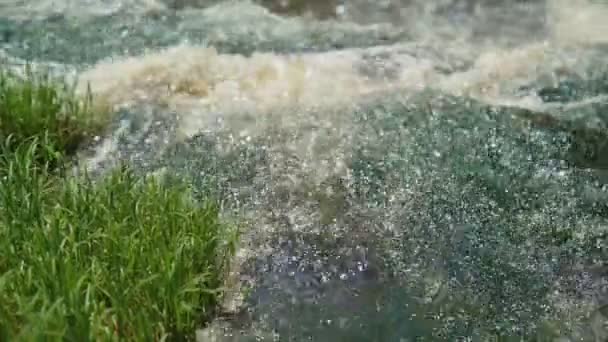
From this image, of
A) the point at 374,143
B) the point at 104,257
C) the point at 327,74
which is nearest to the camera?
the point at 104,257

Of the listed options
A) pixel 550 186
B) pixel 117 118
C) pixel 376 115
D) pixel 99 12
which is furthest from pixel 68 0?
pixel 550 186

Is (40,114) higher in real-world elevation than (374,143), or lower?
higher

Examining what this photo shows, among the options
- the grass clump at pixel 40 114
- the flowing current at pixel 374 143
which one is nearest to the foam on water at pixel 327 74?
the flowing current at pixel 374 143

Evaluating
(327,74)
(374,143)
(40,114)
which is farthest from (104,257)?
(327,74)

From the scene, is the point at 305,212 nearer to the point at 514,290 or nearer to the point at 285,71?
the point at 514,290

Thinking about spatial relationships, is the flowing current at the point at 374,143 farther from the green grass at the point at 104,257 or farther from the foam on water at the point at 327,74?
the green grass at the point at 104,257

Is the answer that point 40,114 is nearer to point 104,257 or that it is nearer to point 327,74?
point 104,257
